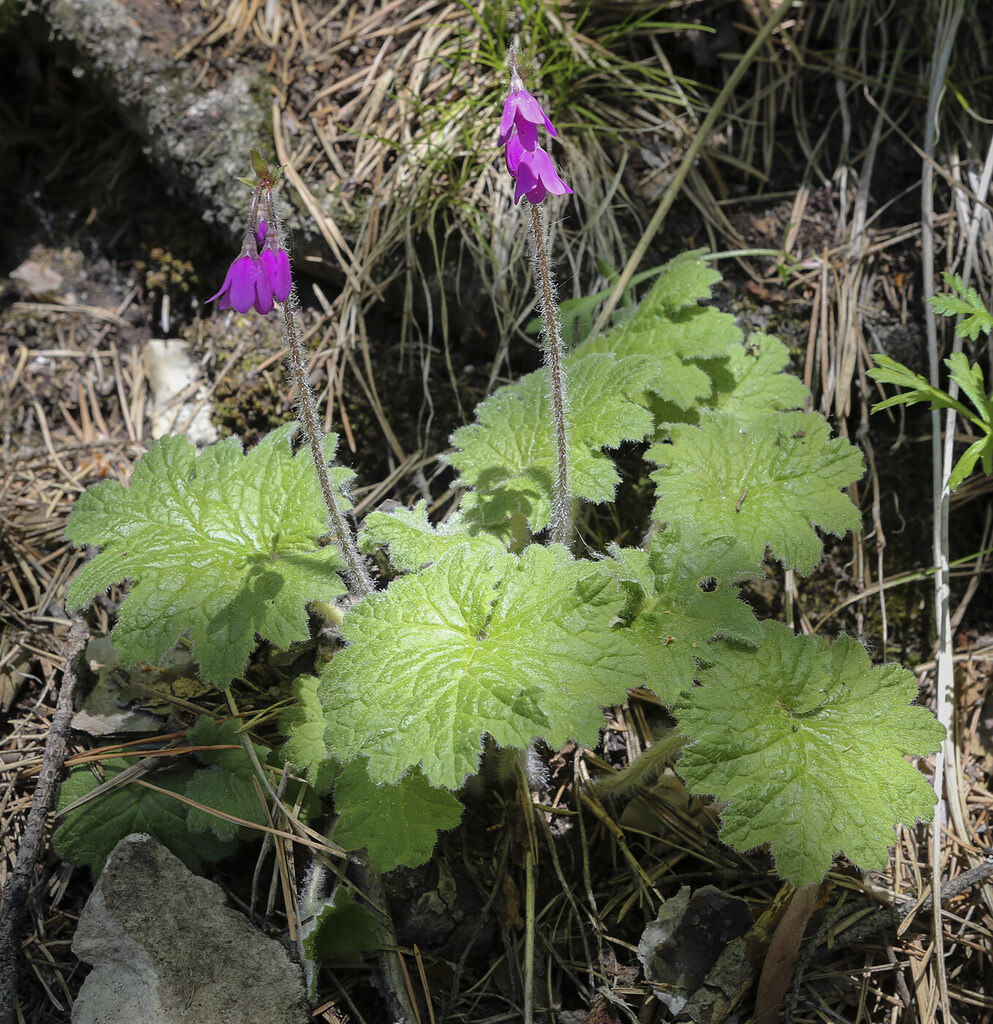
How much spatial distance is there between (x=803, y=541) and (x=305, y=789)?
5.24ft

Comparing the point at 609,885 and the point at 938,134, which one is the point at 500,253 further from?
the point at 609,885

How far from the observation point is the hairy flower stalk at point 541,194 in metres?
1.84

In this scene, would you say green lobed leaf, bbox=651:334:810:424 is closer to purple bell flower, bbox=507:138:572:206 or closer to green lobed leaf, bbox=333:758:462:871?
purple bell flower, bbox=507:138:572:206

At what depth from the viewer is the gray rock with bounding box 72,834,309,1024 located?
1.99 metres

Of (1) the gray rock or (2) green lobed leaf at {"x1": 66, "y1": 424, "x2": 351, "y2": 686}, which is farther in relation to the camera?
(2) green lobed leaf at {"x1": 66, "y1": 424, "x2": 351, "y2": 686}

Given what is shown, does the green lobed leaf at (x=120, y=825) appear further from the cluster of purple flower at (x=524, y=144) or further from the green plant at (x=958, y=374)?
the green plant at (x=958, y=374)

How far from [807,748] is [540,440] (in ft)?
4.00

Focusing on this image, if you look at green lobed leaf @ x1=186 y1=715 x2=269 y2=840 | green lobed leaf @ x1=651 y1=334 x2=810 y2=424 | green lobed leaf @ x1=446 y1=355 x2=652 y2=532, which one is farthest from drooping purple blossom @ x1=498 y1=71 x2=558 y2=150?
green lobed leaf @ x1=186 y1=715 x2=269 y2=840

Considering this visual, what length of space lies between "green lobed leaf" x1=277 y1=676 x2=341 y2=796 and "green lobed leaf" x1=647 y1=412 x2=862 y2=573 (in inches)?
45.2

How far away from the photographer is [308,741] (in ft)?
7.32

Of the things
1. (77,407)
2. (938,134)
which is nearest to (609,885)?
(77,407)

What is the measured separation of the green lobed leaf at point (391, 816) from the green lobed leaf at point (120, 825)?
46cm

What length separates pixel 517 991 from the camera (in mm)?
2178

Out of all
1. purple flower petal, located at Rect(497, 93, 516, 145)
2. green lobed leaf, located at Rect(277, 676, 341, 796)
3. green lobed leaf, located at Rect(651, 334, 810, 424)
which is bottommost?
green lobed leaf, located at Rect(277, 676, 341, 796)
